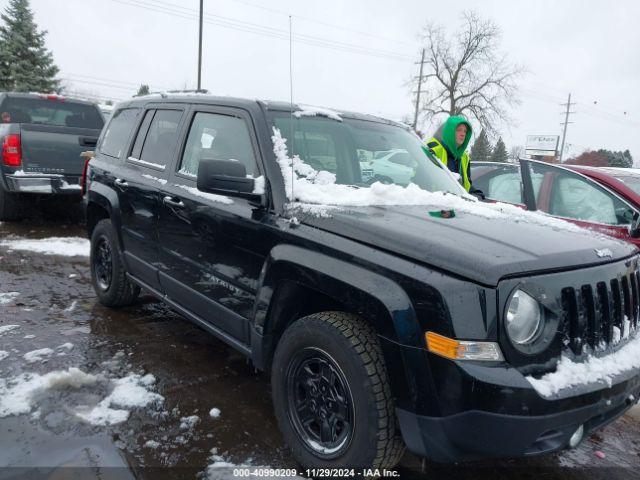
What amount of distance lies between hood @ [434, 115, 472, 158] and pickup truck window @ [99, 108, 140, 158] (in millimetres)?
3064

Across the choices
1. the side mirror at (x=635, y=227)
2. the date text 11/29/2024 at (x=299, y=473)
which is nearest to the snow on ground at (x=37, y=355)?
the date text 11/29/2024 at (x=299, y=473)

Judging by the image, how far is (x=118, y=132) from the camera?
4.55 m

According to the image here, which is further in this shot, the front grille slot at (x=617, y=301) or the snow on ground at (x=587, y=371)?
the front grille slot at (x=617, y=301)

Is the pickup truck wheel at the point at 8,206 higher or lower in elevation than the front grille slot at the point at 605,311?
lower

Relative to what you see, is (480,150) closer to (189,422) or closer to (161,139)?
(161,139)

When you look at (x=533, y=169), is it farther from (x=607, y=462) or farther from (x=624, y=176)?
(x=607, y=462)

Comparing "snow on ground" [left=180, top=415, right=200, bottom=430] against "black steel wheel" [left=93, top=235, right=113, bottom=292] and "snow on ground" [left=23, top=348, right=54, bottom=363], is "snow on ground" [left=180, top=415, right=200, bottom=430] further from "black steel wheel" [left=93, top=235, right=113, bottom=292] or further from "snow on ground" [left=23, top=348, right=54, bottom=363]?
"black steel wheel" [left=93, top=235, right=113, bottom=292]

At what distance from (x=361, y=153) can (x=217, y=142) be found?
3.12ft

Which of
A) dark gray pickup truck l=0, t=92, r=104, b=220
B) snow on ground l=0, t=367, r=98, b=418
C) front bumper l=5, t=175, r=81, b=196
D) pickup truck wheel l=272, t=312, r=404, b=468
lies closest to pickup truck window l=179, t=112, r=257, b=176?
pickup truck wheel l=272, t=312, r=404, b=468

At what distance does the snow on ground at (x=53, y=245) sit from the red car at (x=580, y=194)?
5.48m

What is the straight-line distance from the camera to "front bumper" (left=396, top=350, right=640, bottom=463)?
70.8 inches

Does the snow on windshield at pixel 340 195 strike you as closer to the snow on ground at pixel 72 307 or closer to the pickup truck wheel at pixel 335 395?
the pickup truck wheel at pixel 335 395

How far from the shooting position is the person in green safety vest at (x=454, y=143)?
515 cm

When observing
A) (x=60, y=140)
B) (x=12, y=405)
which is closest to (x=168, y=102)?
(x=12, y=405)
